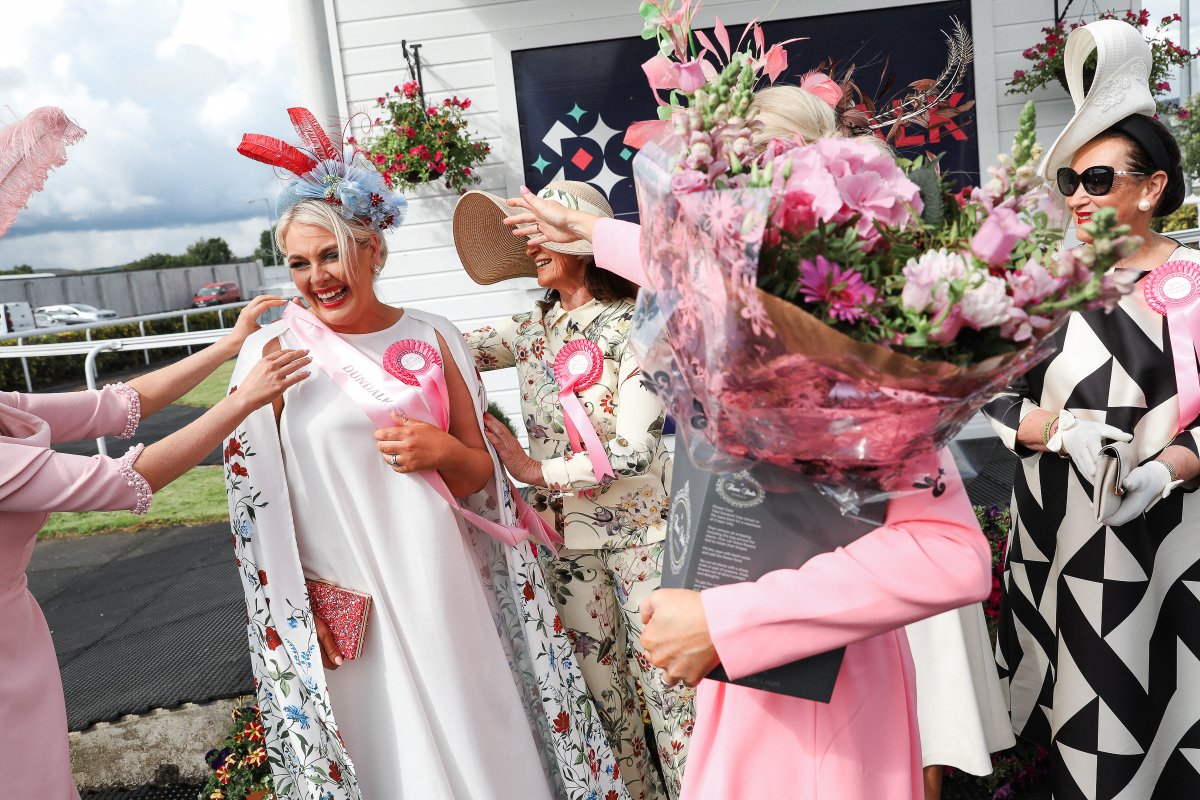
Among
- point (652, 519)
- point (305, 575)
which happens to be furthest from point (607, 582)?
point (305, 575)

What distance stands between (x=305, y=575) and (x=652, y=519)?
1.00 m

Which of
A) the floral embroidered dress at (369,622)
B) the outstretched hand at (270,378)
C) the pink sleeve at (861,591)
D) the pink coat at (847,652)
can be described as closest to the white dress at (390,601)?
the floral embroidered dress at (369,622)

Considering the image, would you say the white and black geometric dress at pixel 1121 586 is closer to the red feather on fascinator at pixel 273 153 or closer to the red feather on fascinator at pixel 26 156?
the red feather on fascinator at pixel 273 153

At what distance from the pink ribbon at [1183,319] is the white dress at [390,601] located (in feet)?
6.20

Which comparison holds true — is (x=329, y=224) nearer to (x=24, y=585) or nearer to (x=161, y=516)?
(x=24, y=585)

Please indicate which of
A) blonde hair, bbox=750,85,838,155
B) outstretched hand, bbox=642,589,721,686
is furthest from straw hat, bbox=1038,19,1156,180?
outstretched hand, bbox=642,589,721,686

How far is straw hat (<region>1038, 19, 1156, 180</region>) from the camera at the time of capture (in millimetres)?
2205

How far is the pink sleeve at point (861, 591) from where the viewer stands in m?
1.11

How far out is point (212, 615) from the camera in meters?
4.23

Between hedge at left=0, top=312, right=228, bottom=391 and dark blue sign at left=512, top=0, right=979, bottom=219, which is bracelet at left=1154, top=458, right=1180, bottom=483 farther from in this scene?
hedge at left=0, top=312, right=228, bottom=391

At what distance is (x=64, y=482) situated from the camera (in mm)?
1826

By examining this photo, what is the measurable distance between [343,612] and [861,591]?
1540mm

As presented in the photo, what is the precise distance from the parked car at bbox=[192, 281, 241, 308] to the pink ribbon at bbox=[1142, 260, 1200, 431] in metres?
32.9

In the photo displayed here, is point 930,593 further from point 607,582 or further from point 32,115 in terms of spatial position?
point 32,115
